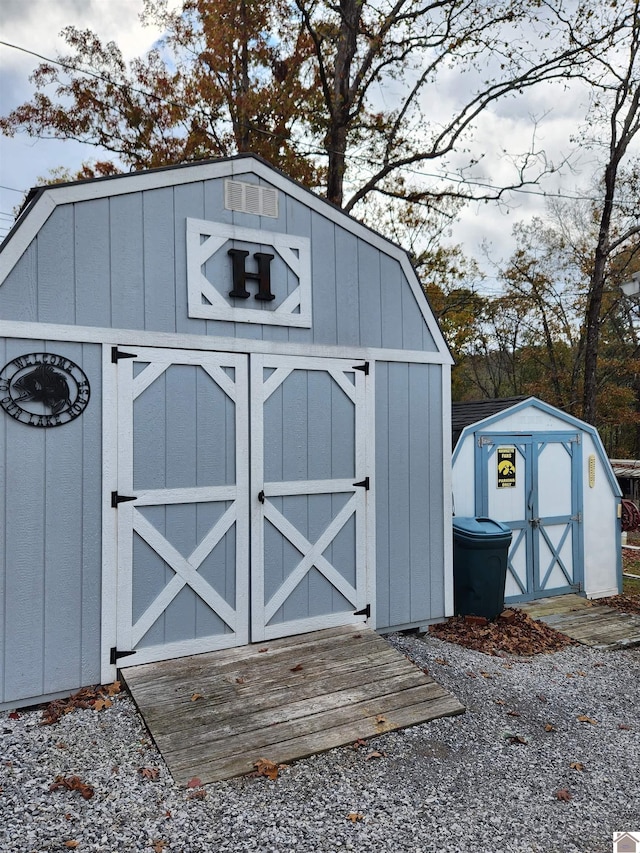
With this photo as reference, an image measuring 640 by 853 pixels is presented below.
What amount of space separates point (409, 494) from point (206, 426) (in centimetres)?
200

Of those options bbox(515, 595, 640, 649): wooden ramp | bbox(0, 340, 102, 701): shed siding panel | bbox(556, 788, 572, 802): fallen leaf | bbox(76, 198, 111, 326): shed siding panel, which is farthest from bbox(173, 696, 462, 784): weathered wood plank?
bbox(76, 198, 111, 326): shed siding panel

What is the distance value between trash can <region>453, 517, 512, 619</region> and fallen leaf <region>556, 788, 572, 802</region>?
103 inches

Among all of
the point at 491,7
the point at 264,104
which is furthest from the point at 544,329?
the point at 264,104

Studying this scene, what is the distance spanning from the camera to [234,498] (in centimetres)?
445

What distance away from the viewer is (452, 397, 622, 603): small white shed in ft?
22.2

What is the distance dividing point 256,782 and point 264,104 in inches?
484

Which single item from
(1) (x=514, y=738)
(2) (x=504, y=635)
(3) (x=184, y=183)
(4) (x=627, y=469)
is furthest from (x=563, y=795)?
(4) (x=627, y=469)

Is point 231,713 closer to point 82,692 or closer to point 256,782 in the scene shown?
point 256,782

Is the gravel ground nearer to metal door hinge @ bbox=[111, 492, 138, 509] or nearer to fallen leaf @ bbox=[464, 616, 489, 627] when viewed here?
metal door hinge @ bbox=[111, 492, 138, 509]

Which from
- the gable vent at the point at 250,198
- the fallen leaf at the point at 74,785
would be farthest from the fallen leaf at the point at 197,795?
the gable vent at the point at 250,198

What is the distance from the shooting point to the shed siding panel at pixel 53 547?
12.1 feet

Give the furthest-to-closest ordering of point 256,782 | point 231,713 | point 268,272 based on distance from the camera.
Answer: point 268,272 < point 231,713 < point 256,782

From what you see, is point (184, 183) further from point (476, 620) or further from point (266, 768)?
point (476, 620)

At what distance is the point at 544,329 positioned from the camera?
819 inches
